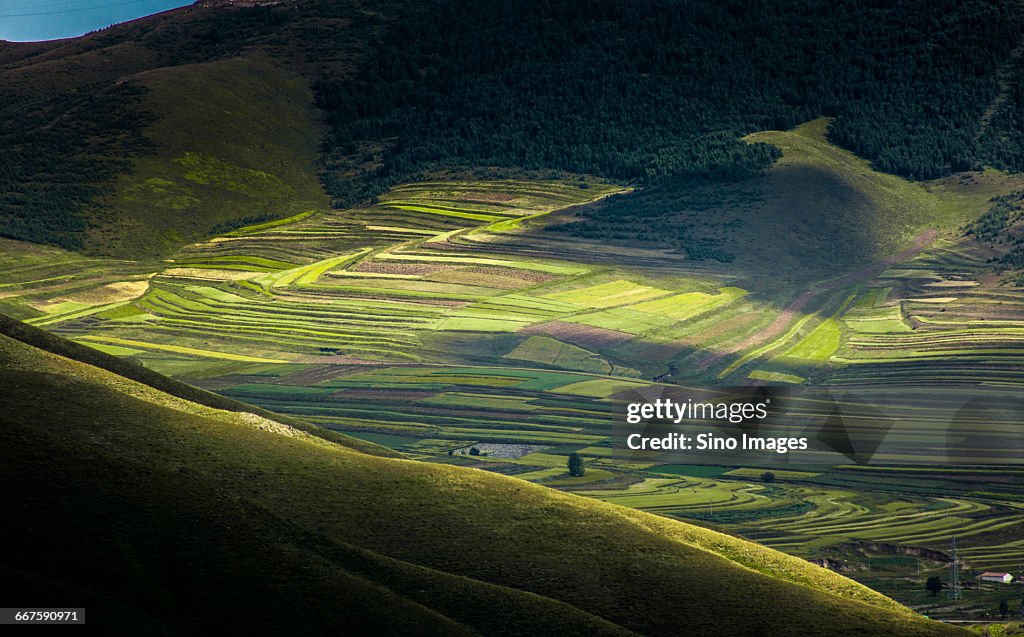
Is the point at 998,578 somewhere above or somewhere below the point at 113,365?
below

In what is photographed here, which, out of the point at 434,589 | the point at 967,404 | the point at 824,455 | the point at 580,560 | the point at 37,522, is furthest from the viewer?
the point at 967,404

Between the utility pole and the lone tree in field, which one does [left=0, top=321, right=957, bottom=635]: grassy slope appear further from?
the lone tree in field

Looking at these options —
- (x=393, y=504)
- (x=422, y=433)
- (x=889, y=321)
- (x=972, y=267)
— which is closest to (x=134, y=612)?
(x=393, y=504)

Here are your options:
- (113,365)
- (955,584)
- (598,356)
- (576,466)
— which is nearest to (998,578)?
(955,584)

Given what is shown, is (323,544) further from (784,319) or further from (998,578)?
(784,319)

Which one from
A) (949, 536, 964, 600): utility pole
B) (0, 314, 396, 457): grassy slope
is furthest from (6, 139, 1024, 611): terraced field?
(0, 314, 396, 457): grassy slope

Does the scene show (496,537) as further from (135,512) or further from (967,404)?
(967,404)
